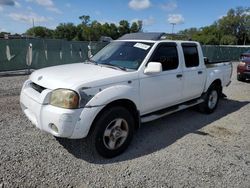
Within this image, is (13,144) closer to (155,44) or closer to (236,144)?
(155,44)

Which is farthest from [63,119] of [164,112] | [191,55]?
[191,55]

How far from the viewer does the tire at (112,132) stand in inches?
138

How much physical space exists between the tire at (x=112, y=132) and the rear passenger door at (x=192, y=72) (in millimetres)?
1774

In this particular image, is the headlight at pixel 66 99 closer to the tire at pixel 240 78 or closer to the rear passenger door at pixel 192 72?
the rear passenger door at pixel 192 72

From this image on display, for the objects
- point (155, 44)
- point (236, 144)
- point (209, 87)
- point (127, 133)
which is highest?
point (155, 44)

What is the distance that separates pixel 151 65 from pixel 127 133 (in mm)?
1167

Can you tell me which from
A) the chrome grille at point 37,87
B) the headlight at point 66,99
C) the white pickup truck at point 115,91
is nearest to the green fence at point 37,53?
the white pickup truck at point 115,91

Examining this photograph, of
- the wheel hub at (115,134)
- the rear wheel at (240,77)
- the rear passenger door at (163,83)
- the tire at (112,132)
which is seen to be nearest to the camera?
the tire at (112,132)

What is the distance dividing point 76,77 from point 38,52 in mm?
8910

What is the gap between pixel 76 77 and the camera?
353 cm

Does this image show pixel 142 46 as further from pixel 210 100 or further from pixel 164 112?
pixel 210 100

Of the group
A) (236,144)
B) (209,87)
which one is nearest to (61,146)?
(236,144)

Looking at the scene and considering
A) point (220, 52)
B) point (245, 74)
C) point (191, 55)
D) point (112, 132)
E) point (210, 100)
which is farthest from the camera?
point (220, 52)

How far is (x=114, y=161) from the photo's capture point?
3682 millimetres
